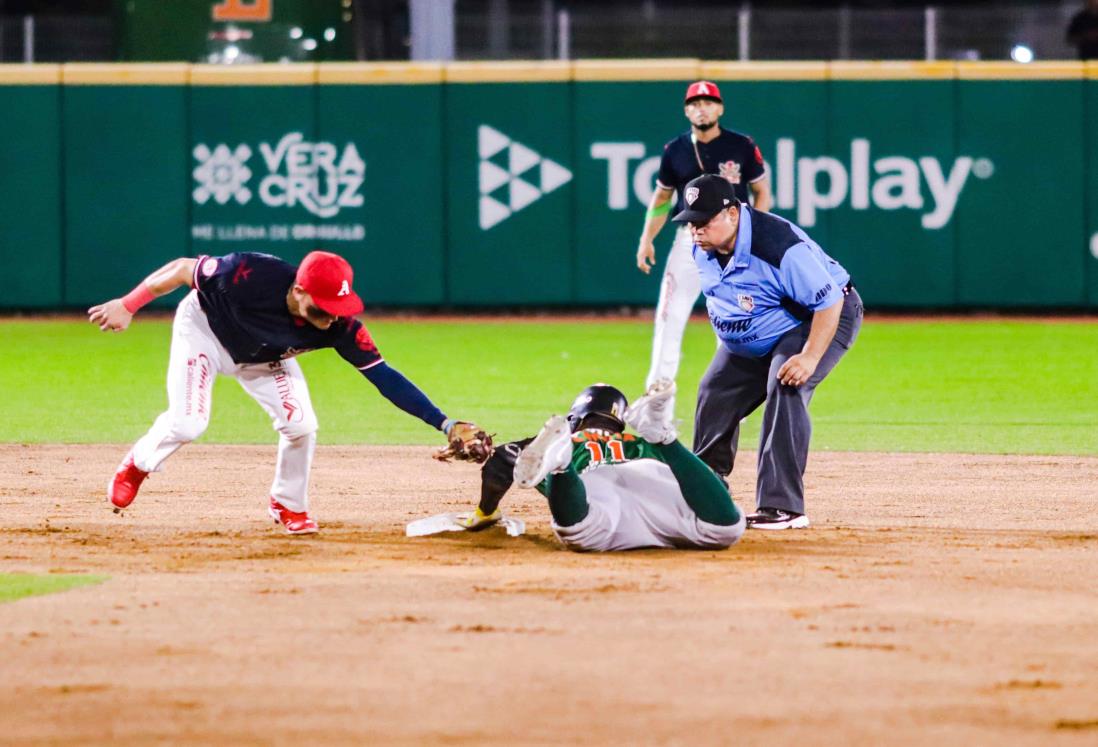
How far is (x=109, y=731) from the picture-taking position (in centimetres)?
428

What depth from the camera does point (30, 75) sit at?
1994cm

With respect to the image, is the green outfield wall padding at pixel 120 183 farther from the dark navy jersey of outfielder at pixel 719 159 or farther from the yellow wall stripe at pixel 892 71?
the dark navy jersey of outfielder at pixel 719 159

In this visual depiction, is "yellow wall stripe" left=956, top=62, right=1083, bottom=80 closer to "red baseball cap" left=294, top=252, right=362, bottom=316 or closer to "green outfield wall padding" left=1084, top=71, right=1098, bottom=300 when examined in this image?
"green outfield wall padding" left=1084, top=71, right=1098, bottom=300

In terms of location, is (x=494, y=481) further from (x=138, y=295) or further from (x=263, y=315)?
(x=138, y=295)

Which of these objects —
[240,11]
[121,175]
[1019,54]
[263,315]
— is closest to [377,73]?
[240,11]

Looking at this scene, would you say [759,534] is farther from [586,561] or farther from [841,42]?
[841,42]

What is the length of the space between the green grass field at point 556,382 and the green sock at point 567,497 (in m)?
3.82

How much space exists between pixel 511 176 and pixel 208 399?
43.4 feet

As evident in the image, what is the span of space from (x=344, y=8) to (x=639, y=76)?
182 inches

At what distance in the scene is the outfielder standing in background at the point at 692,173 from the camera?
35.8ft

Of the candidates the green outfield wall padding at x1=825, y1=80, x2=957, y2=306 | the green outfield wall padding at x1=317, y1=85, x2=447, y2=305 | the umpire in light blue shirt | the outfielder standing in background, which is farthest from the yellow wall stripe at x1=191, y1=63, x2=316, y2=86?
the umpire in light blue shirt

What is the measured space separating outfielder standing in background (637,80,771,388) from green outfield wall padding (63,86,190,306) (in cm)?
1055

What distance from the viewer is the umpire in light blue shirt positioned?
723 centimetres

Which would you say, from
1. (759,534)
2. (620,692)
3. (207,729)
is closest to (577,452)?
(759,534)
